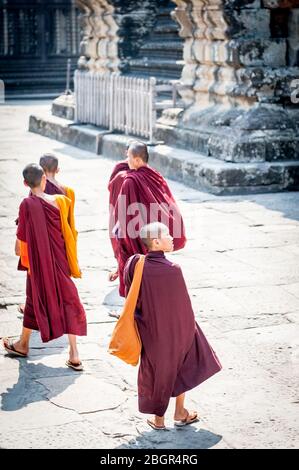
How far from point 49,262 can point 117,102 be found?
8.95 meters

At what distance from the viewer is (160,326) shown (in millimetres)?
4867

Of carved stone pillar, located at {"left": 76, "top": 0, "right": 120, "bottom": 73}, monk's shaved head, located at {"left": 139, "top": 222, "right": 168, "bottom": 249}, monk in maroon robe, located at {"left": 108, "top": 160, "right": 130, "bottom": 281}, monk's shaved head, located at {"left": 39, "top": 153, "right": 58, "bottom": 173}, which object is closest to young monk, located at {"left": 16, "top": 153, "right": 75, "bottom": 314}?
monk's shaved head, located at {"left": 39, "top": 153, "right": 58, "bottom": 173}

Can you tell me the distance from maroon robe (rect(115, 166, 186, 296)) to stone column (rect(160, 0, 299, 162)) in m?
4.38

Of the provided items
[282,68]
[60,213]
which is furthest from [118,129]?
[60,213]

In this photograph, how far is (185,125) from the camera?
12.7 meters

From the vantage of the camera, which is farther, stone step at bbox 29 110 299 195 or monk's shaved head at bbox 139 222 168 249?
stone step at bbox 29 110 299 195

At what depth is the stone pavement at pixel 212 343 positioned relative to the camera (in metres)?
4.89

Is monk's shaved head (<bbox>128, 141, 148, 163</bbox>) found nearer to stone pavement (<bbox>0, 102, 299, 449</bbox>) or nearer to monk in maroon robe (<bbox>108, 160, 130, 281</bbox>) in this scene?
monk in maroon robe (<bbox>108, 160, 130, 281</bbox>)

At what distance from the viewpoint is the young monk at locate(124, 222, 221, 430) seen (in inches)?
191

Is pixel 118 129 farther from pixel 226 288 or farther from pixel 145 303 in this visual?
pixel 145 303

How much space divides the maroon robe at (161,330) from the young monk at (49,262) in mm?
1006

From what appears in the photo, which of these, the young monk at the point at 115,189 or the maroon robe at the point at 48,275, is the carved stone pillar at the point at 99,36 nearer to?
the young monk at the point at 115,189

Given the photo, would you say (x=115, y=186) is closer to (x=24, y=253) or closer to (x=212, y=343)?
(x=24, y=253)

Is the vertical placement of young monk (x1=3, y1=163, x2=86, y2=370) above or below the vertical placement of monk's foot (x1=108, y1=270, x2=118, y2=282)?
above
